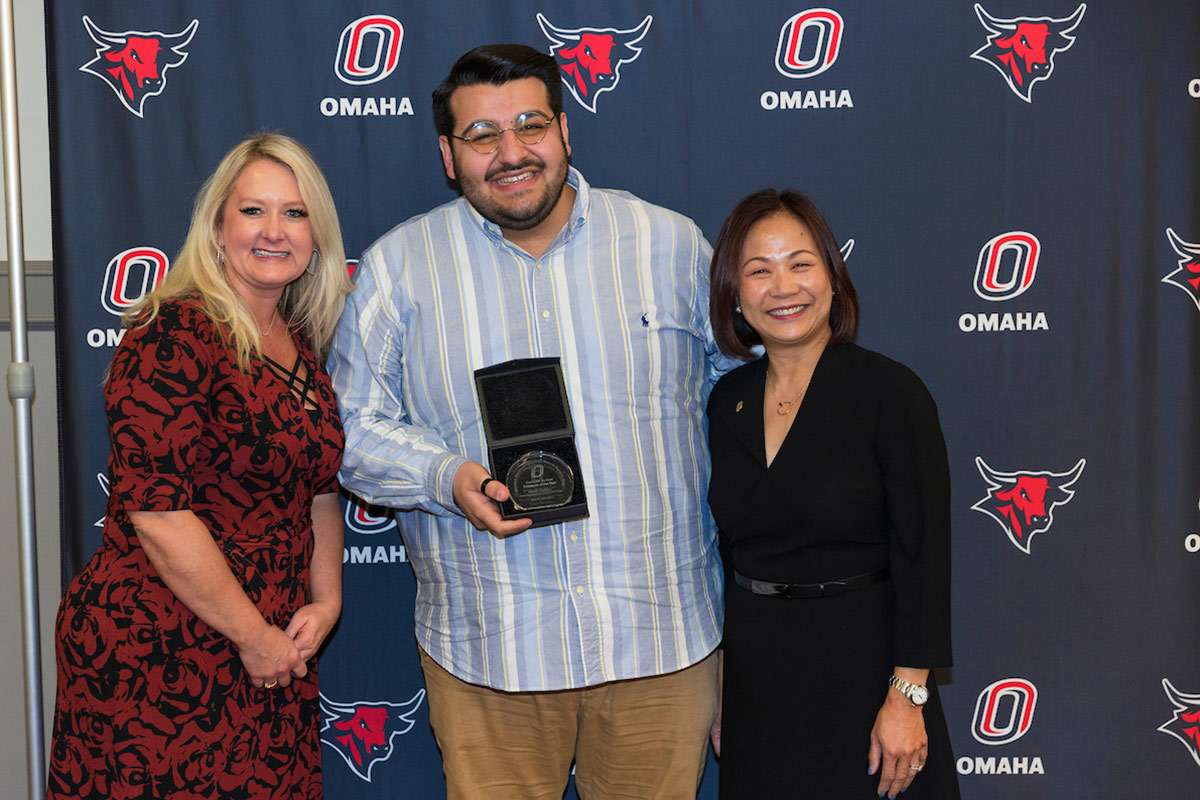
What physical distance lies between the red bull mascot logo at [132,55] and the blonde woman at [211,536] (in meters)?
0.79

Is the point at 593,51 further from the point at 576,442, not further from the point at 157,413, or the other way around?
the point at 157,413

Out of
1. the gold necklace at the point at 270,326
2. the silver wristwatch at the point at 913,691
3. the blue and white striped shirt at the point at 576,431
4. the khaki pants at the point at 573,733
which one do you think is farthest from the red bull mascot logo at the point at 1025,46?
the gold necklace at the point at 270,326

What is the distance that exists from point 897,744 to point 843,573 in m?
0.32

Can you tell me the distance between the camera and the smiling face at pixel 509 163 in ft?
6.34

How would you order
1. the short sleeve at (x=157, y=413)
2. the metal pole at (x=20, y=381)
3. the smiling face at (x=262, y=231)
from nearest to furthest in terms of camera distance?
the short sleeve at (x=157, y=413) → the smiling face at (x=262, y=231) → the metal pole at (x=20, y=381)

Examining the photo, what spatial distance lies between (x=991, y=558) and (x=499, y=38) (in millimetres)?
1946

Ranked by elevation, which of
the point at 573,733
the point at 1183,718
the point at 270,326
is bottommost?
the point at 1183,718

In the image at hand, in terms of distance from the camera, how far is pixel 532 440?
182 cm

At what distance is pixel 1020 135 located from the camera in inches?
101

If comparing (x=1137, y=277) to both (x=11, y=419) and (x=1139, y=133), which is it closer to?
(x=1139, y=133)

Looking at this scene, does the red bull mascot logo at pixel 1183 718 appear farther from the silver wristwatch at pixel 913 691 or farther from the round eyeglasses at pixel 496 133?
the round eyeglasses at pixel 496 133

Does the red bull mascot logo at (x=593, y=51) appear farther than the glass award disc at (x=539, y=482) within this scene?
Yes

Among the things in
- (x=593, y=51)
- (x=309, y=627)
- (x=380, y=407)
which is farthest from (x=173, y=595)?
(x=593, y=51)

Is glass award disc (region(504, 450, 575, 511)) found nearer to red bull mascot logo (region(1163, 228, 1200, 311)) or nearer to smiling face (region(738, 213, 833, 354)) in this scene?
smiling face (region(738, 213, 833, 354))
